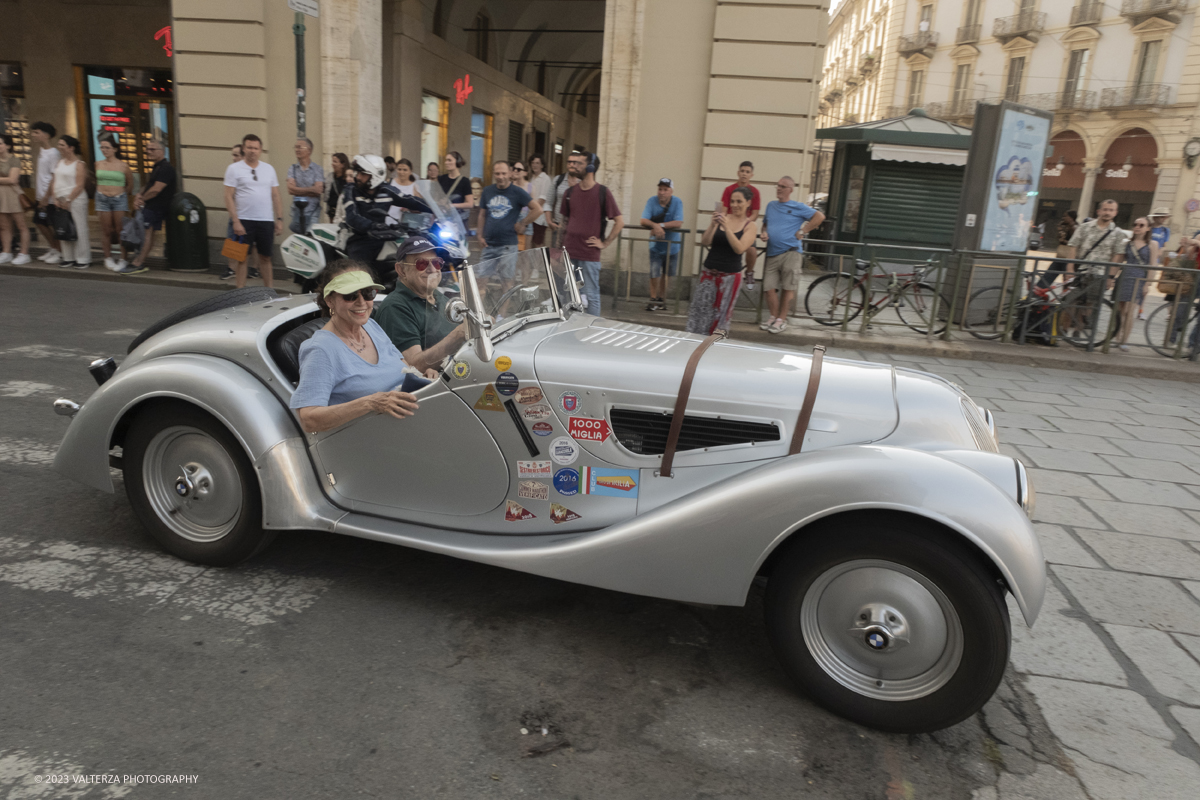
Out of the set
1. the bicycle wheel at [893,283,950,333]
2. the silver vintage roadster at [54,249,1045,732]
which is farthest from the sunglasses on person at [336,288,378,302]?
the bicycle wheel at [893,283,950,333]

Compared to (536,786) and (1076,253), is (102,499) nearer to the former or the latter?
(536,786)

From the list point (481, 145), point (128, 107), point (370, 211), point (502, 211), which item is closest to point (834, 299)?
point (502, 211)

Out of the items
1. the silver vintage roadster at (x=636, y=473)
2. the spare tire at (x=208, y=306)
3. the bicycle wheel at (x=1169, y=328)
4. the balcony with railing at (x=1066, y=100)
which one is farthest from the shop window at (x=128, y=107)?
the balcony with railing at (x=1066, y=100)

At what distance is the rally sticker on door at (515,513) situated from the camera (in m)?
3.05

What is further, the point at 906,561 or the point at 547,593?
the point at 547,593

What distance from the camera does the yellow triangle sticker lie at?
300 cm

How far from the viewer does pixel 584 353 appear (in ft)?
10.1

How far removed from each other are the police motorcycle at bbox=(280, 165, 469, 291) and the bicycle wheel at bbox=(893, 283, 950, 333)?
Answer: 5850 millimetres

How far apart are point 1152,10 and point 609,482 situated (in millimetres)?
44481

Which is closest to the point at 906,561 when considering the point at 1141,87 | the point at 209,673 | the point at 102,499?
→ the point at 209,673

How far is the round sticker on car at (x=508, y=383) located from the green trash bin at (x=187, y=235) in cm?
1053

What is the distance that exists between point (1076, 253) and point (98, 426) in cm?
1131

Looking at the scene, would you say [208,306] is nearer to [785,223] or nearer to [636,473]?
[636,473]

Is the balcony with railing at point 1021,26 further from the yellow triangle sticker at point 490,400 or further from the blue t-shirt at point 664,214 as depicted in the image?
the yellow triangle sticker at point 490,400
